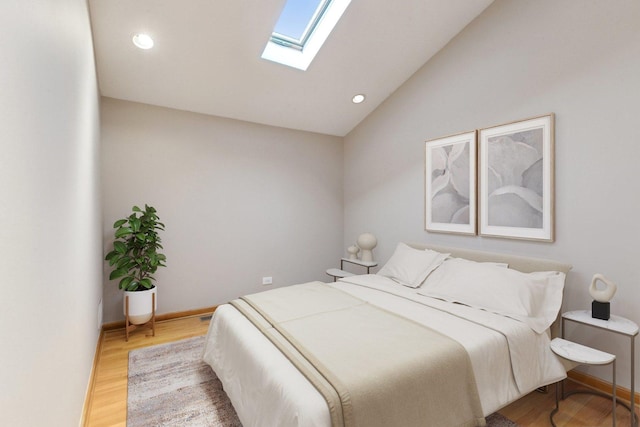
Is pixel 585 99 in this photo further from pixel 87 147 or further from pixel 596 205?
pixel 87 147

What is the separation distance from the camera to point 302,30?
9.87ft

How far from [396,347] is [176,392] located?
1.63 metres

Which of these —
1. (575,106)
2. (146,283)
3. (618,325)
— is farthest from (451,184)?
(146,283)

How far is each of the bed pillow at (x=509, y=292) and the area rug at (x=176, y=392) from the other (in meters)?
0.69

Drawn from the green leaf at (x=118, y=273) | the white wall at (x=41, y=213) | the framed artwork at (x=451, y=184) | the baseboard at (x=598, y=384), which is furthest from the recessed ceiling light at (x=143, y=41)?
the baseboard at (x=598, y=384)

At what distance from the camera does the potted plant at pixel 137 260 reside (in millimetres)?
2873

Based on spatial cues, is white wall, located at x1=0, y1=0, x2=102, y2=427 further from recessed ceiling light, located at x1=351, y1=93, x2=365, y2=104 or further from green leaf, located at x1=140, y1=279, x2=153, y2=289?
recessed ceiling light, located at x1=351, y1=93, x2=365, y2=104

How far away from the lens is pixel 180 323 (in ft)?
11.1

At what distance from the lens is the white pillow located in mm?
2877

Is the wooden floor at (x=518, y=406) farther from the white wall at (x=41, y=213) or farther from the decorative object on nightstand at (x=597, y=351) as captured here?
the white wall at (x=41, y=213)

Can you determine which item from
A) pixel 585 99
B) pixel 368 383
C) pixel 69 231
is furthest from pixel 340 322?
pixel 585 99

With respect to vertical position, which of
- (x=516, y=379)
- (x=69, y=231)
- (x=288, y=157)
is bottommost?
(x=516, y=379)

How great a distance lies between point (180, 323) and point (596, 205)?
158 inches

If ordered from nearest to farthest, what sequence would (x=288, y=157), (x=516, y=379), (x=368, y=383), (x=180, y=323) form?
(x=368, y=383)
(x=516, y=379)
(x=180, y=323)
(x=288, y=157)
